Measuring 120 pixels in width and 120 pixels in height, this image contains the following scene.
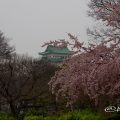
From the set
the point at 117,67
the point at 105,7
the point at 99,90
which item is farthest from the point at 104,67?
the point at 105,7

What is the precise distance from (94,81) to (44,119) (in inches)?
380

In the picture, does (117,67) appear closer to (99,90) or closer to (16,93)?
(99,90)

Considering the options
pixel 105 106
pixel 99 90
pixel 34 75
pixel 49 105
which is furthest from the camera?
pixel 49 105

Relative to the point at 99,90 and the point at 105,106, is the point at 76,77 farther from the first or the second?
the point at 105,106

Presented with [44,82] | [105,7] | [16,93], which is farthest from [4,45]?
[105,7]

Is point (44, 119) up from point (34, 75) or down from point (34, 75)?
down

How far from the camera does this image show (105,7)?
961 cm

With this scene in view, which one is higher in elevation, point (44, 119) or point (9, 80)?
point (9, 80)

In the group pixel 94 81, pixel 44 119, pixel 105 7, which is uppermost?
pixel 105 7

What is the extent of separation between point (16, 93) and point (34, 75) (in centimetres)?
258

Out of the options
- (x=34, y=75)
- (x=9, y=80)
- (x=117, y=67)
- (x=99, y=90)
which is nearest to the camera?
(x=117, y=67)

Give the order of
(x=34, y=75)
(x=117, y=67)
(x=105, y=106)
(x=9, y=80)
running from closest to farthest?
(x=117, y=67) → (x=105, y=106) → (x=9, y=80) → (x=34, y=75)

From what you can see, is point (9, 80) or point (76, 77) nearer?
point (76, 77)

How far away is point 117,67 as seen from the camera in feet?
26.5
